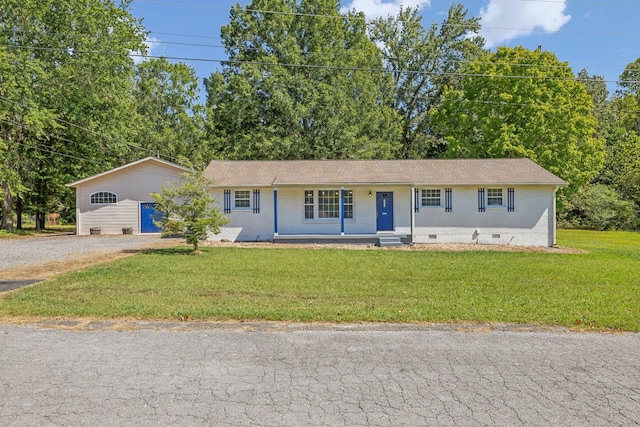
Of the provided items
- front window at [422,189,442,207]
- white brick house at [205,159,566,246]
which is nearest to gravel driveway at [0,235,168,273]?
white brick house at [205,159,566,246]

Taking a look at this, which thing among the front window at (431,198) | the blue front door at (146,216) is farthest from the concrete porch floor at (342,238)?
the blue front door at (146,216)

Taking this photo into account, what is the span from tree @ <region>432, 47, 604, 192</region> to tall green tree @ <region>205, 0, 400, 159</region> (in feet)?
23.3

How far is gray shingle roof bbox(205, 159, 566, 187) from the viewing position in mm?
18656

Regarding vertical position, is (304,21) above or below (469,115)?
above

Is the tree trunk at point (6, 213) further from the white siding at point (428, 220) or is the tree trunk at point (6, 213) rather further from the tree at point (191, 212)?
the tree at point (191, 212)

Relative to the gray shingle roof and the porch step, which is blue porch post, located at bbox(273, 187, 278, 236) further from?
the porch step

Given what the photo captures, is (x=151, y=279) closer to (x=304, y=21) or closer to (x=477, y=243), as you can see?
(x=477, y=243)

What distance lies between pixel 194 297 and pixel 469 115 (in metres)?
26.3

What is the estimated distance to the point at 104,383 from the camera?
4.03 metres

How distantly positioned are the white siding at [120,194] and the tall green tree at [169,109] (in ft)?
35.4

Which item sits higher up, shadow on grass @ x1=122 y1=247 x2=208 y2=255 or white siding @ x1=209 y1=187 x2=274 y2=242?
white siding @ x1=209 y1=187 x2=274 y2=242

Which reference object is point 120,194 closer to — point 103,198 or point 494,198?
point 103,198

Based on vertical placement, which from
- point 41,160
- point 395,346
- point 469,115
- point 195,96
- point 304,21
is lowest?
point 395,346

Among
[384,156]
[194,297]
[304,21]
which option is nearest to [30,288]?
[194,297]
